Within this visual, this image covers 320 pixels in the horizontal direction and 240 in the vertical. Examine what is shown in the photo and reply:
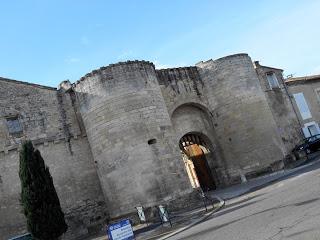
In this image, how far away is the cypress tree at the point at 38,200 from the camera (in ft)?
49.3

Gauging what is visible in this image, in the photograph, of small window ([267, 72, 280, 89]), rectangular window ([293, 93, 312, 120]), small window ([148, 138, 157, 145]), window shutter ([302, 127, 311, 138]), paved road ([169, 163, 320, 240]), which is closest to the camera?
paved road ([169, 163, 320, 240])

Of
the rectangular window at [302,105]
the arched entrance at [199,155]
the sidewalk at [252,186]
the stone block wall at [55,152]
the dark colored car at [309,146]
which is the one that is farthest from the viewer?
the rectangular window at [302,105]

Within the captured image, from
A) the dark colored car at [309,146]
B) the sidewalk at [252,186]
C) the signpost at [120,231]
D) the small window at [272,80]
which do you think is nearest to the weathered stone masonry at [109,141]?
the sidewalk at [252,186]

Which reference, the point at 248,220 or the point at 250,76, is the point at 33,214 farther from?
the point at 250,76

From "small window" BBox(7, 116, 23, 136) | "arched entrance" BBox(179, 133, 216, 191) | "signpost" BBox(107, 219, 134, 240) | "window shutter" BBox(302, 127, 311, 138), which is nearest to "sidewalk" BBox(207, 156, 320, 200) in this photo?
"arched entrance" BBox(179, 133, 216, 191)

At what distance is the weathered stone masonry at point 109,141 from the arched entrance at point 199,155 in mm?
1368

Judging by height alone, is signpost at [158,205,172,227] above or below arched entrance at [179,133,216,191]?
below

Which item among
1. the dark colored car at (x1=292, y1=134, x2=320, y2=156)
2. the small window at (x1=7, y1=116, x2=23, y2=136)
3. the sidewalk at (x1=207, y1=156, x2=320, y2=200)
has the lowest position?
the sidewalk at (x1=207, y1=156, x2=320, y2=200)

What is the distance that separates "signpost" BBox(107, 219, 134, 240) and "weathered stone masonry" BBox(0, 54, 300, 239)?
20.5 feet

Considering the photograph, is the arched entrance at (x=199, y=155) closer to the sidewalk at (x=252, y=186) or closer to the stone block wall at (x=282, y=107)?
the sidewalk at (x=252, y=186)

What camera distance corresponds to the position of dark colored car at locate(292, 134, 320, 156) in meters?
25.8

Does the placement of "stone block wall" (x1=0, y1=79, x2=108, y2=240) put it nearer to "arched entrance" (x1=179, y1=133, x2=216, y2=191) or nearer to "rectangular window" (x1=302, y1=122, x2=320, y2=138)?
"arched entrance" (x1=179, y1=133, x2=216, y2=191)

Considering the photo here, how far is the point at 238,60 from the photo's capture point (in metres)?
24.1

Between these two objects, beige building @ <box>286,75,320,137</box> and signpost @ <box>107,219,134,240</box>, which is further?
beige building @ <box>286,75,320,137</box>
